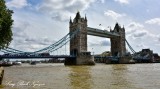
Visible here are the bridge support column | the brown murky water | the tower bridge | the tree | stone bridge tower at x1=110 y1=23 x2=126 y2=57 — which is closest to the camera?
the brown murky water

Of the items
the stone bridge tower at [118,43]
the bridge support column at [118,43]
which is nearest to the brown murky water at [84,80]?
the bridge support column at [118,43]

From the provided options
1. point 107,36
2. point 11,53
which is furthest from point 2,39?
point 107,36

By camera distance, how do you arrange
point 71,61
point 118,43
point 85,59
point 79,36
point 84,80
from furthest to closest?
point 118,43 → point 79,36 → point 71,61 → point 85,59 → point 84,80

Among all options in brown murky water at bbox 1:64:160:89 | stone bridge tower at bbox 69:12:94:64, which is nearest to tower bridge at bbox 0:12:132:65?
stone bridge tower at bbox 69:12:94:64

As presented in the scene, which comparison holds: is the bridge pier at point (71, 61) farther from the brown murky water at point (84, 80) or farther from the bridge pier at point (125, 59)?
the brown murky water at point (84, 80)

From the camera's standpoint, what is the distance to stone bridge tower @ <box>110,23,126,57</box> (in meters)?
175

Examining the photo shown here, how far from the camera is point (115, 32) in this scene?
7032 inches

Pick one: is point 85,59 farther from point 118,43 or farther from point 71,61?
point 118,43

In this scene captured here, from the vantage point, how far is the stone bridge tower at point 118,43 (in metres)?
175

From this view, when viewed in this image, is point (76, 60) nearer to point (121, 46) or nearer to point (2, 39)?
point (121, 46)

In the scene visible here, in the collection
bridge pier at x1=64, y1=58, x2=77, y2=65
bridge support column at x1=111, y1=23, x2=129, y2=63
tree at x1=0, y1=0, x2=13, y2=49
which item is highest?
bridge support column at x1=111, y1=23, x2=129, y2=63

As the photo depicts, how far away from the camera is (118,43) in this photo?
176250mm

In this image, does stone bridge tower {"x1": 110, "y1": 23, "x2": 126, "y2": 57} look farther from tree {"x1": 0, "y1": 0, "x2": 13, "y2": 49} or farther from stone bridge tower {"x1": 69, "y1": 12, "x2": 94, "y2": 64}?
tree {"x1": 0, "y1": 0, "x2": 13, "y2": 49}

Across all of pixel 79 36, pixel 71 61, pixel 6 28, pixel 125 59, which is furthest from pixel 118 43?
pixel 6 28
